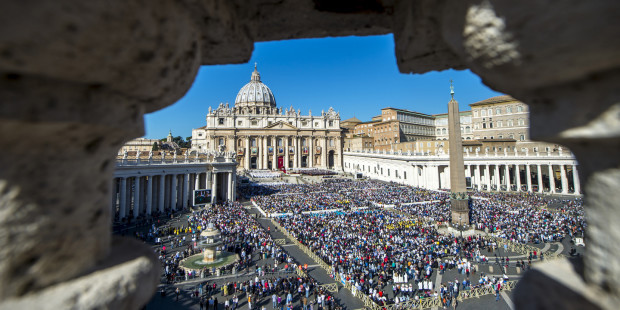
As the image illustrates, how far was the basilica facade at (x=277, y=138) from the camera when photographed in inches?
2527

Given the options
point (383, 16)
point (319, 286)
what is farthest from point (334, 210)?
point (383, 16)

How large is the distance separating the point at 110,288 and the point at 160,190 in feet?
90.5

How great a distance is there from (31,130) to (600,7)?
6.93 feet

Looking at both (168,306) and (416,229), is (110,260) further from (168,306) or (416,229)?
(416,229)

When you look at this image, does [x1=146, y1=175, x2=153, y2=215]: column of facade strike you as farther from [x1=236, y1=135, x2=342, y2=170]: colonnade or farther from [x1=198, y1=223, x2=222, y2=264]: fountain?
[x1=236, y1=135, x2=342, y2=170]: colonnade

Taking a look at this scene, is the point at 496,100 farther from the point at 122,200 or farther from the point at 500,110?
the point at 122,200

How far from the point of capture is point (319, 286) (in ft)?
37.7

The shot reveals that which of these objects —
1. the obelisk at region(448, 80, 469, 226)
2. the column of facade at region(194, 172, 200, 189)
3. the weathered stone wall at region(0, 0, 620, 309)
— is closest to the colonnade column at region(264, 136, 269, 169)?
the column of facade at region(194, 172, 200, 189)

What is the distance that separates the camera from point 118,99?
1.46 m

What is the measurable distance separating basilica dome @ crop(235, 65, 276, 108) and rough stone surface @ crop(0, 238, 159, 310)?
81977mm

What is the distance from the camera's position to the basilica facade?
211ft

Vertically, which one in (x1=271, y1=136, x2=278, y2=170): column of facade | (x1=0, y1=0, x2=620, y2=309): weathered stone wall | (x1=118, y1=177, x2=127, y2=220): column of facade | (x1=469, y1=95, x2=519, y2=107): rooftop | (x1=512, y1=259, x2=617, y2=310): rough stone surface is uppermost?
(x1=469, y1=95, x2=519, y2=107): rooftop

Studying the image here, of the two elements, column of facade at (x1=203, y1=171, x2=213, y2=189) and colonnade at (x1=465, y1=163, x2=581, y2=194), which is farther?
colonnade at (x1=465, y1=163, x2=581, y2=194)

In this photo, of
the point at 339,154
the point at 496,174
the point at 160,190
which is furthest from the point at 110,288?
the point at 339,154
